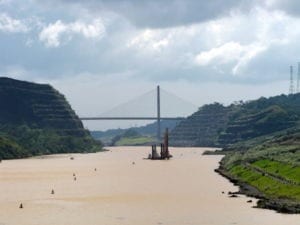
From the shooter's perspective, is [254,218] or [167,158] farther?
[167,158]

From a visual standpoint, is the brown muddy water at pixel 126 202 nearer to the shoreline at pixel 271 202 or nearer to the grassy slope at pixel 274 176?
the shoreline at pixel 271 202

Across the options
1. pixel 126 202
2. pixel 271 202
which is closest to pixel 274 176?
pixel 271 202

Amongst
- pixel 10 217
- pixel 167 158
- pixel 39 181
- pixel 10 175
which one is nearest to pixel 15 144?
pixel 167 158

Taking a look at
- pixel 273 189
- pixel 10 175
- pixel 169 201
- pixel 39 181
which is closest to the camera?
pixel 169 201

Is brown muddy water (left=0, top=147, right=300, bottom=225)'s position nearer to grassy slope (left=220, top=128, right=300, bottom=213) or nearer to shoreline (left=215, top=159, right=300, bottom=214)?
shoreline (left=215, top=159, right=300, bottom=214)

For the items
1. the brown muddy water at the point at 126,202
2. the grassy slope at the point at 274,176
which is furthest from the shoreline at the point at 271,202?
the brown muddy water at the point at 126,202

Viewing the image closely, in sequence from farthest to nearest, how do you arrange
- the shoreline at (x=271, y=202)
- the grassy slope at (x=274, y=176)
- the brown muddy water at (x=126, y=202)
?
the grassy slope at (x=274, y=176), the shoreline at (x=271, y=202), the brown muddy water at (x=126, y=202)

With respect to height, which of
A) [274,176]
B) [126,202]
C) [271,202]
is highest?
[274,176]

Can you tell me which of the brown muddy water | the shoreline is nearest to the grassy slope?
the shoreline

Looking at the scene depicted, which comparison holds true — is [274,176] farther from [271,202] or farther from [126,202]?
[126,202]

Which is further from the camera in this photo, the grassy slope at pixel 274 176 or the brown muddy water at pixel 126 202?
the grassy slope at pixel 274 176

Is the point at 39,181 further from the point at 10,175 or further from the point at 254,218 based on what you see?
the point at 254,218
